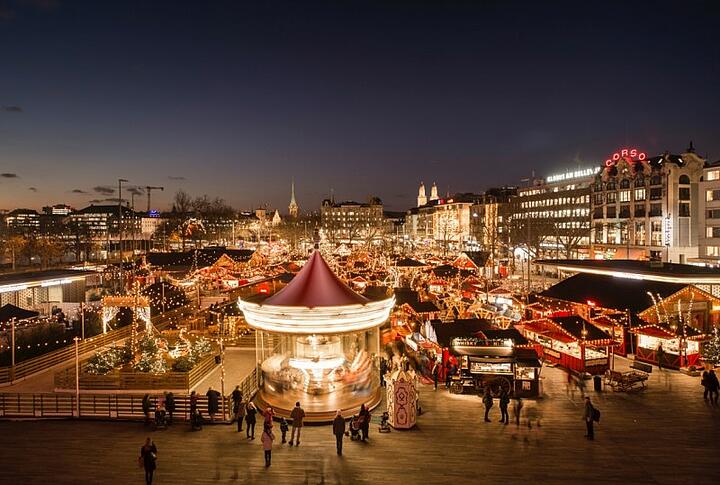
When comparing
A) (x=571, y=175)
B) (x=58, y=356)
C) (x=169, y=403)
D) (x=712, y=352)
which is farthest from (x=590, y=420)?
(x=571, y=175)

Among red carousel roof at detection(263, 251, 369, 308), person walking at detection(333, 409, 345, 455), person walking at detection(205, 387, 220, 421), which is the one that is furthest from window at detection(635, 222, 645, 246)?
person walking at detection(205, 387, 220, 421)

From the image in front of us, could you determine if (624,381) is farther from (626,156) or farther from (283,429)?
(626,156)

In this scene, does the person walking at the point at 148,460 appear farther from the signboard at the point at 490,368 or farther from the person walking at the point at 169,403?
Answer: the signboard at the point at 490,368

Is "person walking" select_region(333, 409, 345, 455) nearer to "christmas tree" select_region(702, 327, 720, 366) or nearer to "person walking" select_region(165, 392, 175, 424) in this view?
"person walking" select_region(165, 392, 175, 424)

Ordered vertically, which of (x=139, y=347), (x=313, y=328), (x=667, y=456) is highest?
(x=313, y=328)

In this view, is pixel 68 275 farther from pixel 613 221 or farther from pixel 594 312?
pixel 613 221

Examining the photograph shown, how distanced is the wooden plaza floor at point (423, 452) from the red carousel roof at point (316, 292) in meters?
3.63

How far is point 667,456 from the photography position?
38.5ft

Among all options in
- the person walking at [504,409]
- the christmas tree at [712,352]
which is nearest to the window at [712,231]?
the christmas tree at [712,352]

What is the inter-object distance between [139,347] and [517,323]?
1747 cm

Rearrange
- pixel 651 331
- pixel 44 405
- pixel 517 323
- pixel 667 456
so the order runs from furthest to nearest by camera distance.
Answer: pixel 517 323 < pixel 651 331 < pixel 44 405 < pixel 667 456

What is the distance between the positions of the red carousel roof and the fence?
462 inches

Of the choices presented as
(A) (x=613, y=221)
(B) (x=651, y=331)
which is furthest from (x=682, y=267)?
(A) (x=613, y=221)

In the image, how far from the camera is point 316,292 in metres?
14.5
